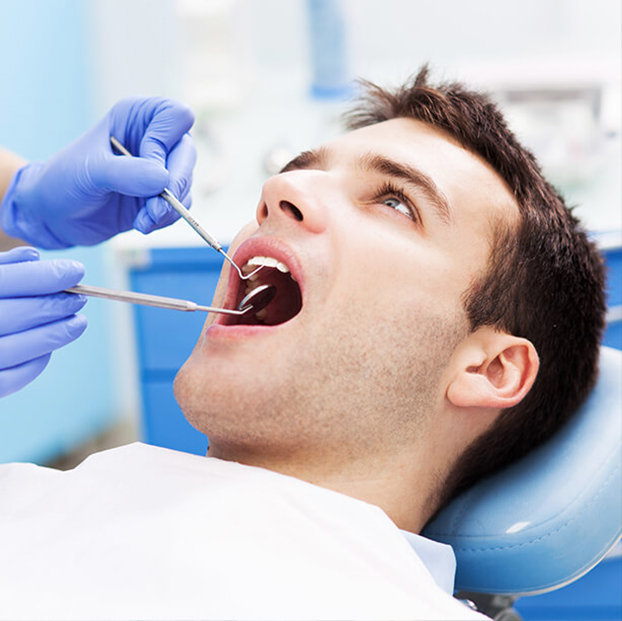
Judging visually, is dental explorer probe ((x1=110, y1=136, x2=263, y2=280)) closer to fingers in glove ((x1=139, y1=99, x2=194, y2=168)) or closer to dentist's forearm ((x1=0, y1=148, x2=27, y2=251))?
fingers in glove ((x1=139, y1=99, x2=194, y2=168))

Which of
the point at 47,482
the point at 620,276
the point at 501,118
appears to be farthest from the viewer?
the point at 620,276

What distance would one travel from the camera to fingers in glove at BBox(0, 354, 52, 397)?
1.06 m

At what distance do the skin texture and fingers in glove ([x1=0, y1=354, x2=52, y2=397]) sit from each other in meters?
0.23

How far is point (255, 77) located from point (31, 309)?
1.80 meters

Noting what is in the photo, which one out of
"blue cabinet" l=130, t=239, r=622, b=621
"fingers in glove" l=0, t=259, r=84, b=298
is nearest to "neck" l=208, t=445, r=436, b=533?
"fingers in glove" l=0, t=259, r=84, b=298

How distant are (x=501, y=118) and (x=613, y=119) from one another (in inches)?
47.2

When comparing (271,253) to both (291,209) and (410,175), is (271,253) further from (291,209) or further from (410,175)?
(410,175)

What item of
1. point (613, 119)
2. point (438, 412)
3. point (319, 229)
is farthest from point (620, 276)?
point (319, 229)

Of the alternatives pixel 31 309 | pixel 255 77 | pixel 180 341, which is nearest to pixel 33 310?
pixel 31 309

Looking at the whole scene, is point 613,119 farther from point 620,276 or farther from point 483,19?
point 620,276

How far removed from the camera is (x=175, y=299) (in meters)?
1.02

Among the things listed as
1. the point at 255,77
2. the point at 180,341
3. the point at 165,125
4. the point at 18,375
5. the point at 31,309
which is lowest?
the point at 180,341

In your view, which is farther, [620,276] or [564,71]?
[564,71]

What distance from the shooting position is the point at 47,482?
1043 mm
